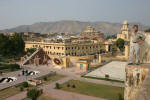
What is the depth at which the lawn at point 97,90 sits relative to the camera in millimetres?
16312

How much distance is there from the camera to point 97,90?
703 inches

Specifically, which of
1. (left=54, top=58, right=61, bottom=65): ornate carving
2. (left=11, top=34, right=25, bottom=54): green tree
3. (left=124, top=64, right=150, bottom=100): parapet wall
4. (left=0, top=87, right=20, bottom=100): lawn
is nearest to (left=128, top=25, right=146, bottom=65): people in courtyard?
(left=124, top=64, right=150, bottom=100): parapet wall

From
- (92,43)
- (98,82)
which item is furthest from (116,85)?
(92,43)

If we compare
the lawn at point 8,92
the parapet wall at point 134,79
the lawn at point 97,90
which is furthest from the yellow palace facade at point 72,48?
the parapet wall at point 134,79

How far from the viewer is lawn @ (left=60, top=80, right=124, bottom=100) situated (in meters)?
16.3

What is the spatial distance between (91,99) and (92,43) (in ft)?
117

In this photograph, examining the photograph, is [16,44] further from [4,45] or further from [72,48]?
[72,48]

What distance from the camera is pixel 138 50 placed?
650cm

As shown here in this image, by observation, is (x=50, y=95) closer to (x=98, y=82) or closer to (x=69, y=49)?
(x=98, y=82)

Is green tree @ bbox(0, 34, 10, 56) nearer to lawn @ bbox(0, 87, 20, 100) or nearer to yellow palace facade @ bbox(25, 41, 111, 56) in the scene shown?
yellow palace facade @ bbox(25, 41, 111, 56)

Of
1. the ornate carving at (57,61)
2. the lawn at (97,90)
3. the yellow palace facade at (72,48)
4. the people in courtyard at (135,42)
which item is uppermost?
the people in courtyard at (135,42)

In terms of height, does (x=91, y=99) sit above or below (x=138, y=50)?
below

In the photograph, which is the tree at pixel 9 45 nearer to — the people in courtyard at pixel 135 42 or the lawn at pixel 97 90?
the lawn at pixel 97 90

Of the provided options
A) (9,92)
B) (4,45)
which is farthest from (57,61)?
(4,45)
